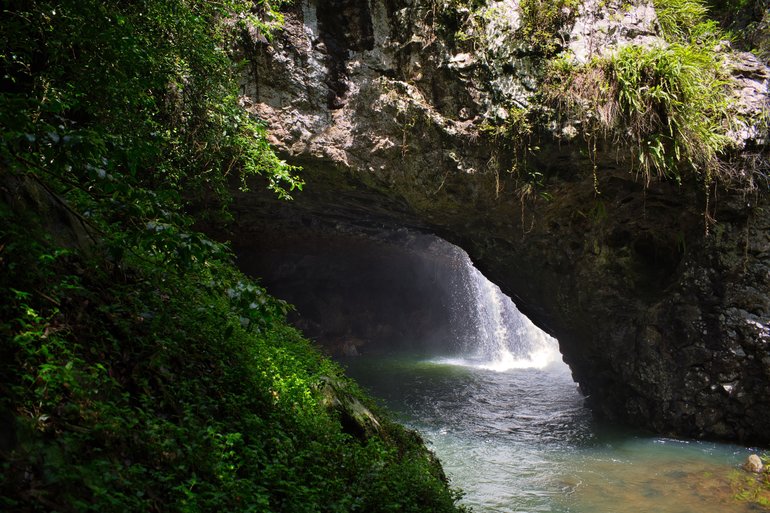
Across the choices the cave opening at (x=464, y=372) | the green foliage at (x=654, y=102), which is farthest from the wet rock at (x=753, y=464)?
the green foliage at (x=654, y=102)

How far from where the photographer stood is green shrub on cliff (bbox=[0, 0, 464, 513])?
2.04 metres

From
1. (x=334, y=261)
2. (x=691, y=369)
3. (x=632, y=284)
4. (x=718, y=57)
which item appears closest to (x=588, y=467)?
(x=691, y=369)

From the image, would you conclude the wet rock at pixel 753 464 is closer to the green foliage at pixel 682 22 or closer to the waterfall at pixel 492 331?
the green foliage at pixel 682 22

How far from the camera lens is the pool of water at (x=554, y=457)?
559cm

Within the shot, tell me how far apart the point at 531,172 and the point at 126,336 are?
627 centimetres

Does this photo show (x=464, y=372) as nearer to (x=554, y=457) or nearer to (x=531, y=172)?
(x=554, y=457)

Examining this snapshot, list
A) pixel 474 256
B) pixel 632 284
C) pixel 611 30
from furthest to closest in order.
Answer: pixel 474 256
pixel 632 284
pixel 611 30

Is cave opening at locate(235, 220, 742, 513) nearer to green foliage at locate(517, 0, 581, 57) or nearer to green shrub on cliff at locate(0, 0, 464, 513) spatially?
green shrub on cliff at locate(0, 0, 464, 513)

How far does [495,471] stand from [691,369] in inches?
155

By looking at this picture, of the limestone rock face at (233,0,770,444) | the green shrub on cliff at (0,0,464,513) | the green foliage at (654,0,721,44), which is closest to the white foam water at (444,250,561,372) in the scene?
the limestone rock face at (233,0,770,444)

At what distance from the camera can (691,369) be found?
7.83 m

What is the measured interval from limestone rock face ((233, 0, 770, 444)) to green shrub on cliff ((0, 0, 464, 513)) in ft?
9.65

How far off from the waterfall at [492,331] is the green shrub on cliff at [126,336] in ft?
47.2

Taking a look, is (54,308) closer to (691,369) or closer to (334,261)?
(691,369)
